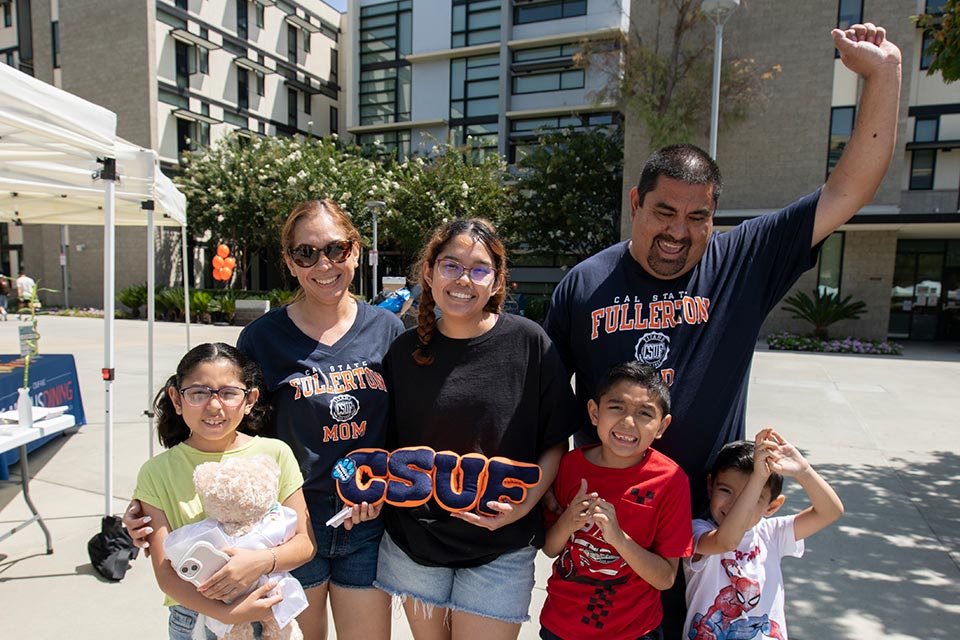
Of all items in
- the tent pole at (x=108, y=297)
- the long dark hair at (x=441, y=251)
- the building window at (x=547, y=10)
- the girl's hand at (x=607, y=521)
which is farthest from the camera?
the building window at (x=547, y=10)

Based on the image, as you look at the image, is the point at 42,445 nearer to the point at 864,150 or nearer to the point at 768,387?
the point at 864,150

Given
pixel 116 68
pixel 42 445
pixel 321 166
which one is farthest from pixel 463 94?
pixel 42 445

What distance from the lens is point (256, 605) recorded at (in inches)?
65.3

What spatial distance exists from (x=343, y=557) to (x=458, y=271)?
114 centimetres

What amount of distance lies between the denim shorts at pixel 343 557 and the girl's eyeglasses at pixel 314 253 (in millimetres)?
923

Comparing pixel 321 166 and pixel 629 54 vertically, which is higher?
pixel 629 54

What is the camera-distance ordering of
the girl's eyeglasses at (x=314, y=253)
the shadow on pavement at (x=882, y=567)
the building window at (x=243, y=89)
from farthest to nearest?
the building window at (x=243, y=89), the shadow on pavement at (x=882, y=567), the girl's eyeglasses at (x=314, y=253)

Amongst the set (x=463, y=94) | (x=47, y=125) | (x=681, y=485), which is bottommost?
(x=681, y=485)

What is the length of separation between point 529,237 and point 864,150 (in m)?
20.2

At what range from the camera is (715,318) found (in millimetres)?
1921

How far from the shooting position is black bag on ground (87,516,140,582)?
10.9ft

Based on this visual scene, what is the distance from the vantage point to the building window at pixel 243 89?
2788 cm

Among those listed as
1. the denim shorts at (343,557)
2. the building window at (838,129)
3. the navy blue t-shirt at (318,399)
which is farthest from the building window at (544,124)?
the denim shorts at (343,557)

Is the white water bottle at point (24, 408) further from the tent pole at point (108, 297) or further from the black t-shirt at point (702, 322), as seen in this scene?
the black t-shirt at point (702, 322)
